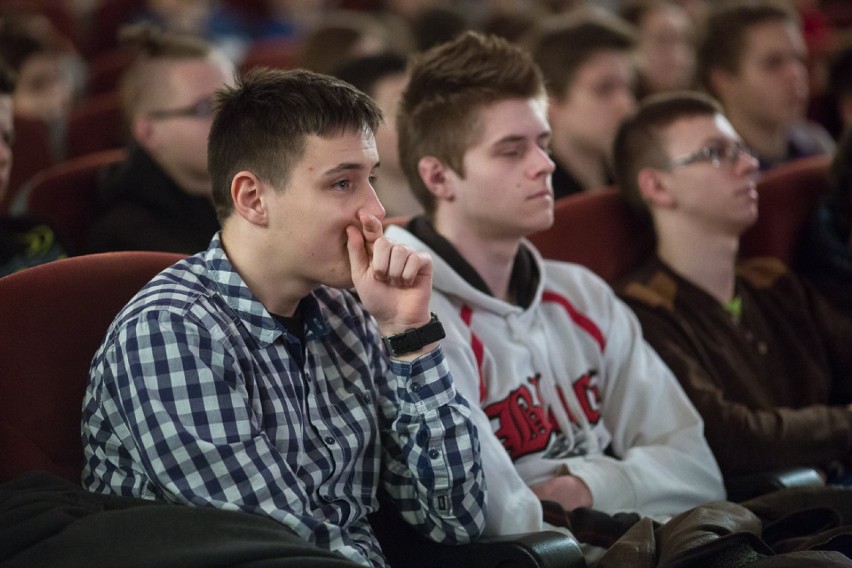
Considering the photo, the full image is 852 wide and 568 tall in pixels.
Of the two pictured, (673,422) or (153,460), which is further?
(673,422)

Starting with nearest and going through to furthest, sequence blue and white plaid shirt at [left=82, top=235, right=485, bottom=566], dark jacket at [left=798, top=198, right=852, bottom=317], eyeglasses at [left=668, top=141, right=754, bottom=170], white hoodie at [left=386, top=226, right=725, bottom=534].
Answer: blue and white plaid shirt at [left=82, top=235, right=485, bottom=566]
white hoodie at [left=386, top=226, right=725, bottom=534]
eyeglasses at [left=668, top=141, right=754, bottom=170]
dark jacket at [left=798, top=198, right=852, bottom=317]

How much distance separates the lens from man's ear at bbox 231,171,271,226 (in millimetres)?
1670

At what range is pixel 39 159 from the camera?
349cm

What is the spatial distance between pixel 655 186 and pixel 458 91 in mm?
687

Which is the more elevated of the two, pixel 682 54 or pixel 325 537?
pixel 682 54

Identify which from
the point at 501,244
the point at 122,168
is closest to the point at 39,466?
the point at 501,244

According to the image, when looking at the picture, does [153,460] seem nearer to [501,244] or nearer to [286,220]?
[286,220]

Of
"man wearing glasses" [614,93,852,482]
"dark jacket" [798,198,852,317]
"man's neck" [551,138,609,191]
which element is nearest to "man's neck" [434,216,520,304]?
"man wearing glasses" [614,93,852,482]

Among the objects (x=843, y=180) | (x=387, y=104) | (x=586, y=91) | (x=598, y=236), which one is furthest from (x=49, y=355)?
(x=586, y=91)

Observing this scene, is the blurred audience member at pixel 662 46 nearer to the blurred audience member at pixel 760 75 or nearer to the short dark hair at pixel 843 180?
the blurred audience member at pixel 760 75

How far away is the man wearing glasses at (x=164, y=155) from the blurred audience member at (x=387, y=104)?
0.40m

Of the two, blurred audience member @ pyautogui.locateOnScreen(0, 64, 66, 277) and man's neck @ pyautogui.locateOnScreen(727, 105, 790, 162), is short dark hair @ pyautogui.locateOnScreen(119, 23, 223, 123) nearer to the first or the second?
blurred audience member @ pyautogui.locateOnScreen(0, 64, 66, 277)

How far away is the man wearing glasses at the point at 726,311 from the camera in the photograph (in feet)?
7.56

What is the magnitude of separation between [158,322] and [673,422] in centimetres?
111
